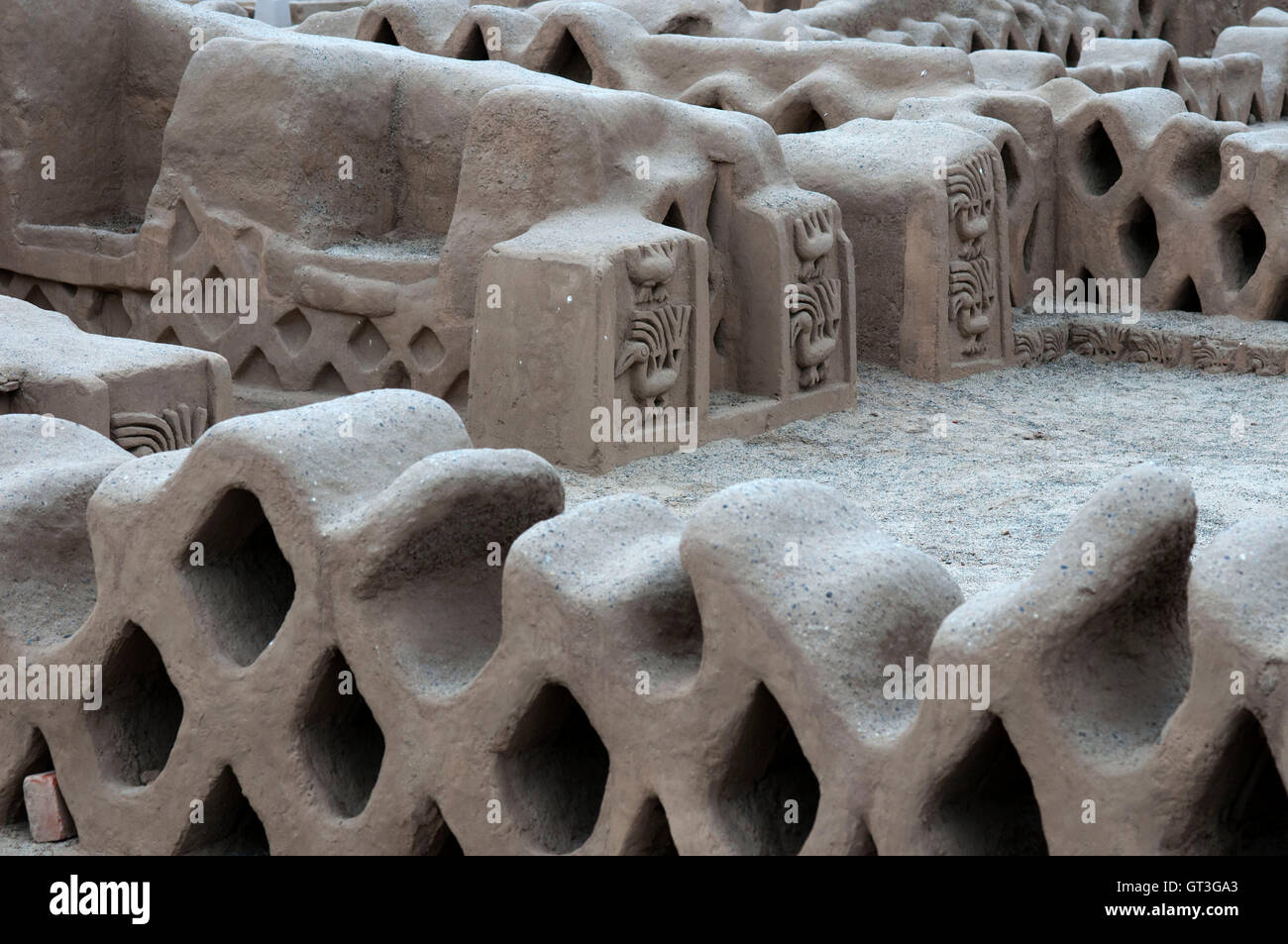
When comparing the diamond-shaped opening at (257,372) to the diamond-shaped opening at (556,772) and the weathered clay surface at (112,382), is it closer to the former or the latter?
the weathered clay surface at (112,382)

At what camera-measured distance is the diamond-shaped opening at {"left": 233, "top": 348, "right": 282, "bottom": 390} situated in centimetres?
716

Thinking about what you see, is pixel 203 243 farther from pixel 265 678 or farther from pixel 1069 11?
Result: pixel 1069 11

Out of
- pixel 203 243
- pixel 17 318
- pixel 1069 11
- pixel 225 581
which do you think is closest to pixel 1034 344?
pixel 203 243

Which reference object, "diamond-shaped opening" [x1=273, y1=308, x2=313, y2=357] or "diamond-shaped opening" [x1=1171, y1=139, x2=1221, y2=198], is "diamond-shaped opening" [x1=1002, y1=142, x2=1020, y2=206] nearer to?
"diamond-shaped opening" [x1=1171, y1=139, x2=1221, y2=198]

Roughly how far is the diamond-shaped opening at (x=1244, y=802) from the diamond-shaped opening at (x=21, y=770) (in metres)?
2.19

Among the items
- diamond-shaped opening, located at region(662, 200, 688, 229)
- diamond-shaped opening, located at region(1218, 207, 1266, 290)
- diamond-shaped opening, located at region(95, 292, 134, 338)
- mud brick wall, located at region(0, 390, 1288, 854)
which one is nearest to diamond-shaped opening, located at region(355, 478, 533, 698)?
mud brick wall, located at region(0, 390, 1288, 854)

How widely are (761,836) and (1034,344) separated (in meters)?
5.96

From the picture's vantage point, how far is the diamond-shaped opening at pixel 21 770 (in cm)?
330

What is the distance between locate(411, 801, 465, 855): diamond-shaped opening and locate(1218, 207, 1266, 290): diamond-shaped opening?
6411mm

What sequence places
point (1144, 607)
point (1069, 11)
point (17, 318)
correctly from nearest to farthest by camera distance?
1. point (1144, 607)
2. point (17, 318)
3. point (1069, 11)

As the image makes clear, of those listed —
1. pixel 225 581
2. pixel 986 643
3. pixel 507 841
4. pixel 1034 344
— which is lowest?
pixel 1034 344

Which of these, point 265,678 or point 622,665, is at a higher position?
point 622,665

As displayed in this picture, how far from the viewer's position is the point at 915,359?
7.62m

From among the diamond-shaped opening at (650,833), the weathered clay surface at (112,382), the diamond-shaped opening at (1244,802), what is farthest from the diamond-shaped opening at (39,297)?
the diamond-shaped opening at (1244,802)
